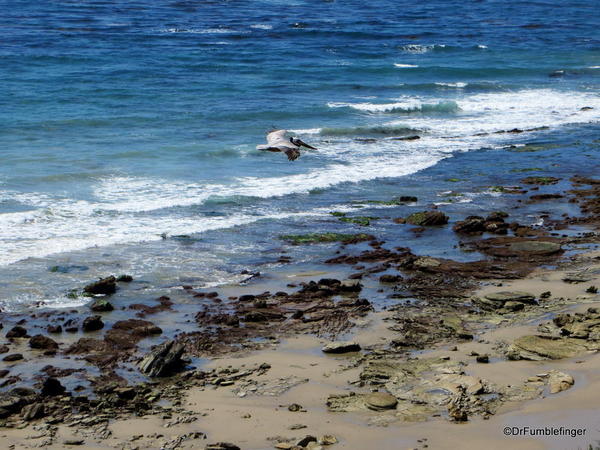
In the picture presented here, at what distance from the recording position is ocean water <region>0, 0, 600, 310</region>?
57.4 feet

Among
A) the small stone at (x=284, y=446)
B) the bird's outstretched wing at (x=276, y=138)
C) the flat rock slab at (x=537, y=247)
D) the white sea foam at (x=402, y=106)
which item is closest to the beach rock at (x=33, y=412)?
the small stone at (x=284, y=446)

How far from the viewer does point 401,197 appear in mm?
20438

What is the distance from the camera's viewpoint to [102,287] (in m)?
14.1

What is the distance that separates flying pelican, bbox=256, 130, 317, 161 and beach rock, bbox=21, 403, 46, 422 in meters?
5.69

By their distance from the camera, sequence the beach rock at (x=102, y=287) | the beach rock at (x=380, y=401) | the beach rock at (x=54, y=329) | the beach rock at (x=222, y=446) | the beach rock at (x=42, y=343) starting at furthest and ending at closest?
1. the beach rock at (x=102, y=287)
2. the beach rock at (x=54, y=329)
3. the beach rock at (x=42, y=343)
4. the beach rock at (x=380, y=401)
5. the beach rock at (x=222, y=446)

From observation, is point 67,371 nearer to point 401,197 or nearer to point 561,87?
point 401,197

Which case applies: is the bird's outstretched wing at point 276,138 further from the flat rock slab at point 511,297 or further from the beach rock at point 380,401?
the beach rock at point 380,401

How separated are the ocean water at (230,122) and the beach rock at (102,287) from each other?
36 centimetres

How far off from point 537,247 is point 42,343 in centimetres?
902

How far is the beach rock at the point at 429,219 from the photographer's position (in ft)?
59.1

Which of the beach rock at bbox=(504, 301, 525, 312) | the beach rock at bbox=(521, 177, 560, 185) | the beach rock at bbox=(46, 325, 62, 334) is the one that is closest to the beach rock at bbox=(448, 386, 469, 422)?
the beach rock at bbox=(504, 301, 525, 312)

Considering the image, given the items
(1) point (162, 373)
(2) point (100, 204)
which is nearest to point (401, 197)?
(2) point (100, 204)

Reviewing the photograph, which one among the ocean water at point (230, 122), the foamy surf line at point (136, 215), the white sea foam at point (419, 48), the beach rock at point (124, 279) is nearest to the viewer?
the beach rock at point (124, 279)

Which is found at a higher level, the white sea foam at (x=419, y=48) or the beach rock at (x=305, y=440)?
the white sea foam at (x=419, y=48)
